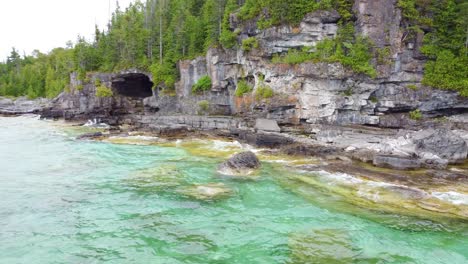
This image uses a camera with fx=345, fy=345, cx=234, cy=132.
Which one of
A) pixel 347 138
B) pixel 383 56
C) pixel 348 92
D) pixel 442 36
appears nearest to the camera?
pixel 347 138

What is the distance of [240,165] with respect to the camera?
19.3 m

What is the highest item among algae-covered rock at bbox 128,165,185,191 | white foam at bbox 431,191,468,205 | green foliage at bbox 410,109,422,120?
green foliage at bbox 410,109,422,120

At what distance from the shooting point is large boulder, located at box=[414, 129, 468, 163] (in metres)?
20.5

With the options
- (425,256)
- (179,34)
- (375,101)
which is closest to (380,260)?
(425,256)

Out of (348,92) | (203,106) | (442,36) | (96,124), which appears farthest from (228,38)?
(96,124)

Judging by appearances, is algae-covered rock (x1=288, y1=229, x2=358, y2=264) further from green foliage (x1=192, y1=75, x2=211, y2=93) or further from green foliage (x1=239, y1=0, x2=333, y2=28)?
green foliage (x1=192, y1=75, x2=211, y2=93)

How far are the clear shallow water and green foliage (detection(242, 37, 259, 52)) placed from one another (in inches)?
716

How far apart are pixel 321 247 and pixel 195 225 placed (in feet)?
14.3

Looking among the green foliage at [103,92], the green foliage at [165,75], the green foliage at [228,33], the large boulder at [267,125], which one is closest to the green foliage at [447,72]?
the large boulder at [267,125]

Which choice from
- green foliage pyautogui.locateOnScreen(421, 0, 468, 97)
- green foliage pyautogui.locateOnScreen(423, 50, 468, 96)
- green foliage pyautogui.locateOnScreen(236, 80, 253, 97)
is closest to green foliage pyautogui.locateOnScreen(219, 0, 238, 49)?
green foliage pyautogui.locateOnScreen(236, 80, 253, 97)

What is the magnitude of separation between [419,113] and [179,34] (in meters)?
31.0

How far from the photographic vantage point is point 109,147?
2817cm

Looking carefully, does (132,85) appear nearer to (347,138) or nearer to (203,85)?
(203,85)

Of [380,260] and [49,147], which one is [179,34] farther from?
[380,260]
